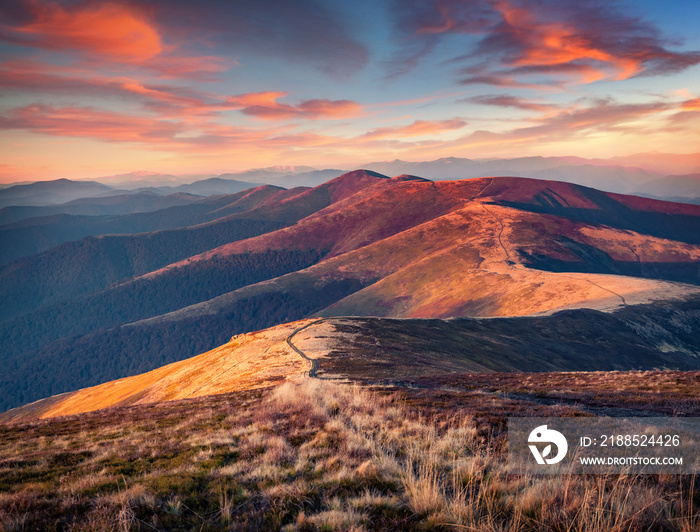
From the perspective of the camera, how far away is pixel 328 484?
7.20 m

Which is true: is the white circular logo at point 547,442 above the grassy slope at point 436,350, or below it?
above

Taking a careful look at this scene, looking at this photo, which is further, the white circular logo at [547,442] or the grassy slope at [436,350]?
the grassy slope at [436,350]

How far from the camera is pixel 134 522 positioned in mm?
6012

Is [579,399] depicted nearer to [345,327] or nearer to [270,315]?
[345,327]

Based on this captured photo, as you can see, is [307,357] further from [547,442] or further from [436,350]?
[547,442]

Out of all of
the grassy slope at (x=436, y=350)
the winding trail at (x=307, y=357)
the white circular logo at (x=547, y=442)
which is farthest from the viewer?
the grassy slope at (x=436, y=350)

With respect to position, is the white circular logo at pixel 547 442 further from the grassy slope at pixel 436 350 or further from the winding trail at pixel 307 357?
the winding trail at pixel 307 357

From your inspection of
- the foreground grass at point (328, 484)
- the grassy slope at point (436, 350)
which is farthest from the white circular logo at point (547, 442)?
the grassy slope at point (436, 350)

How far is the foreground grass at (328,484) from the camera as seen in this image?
18.4 feet

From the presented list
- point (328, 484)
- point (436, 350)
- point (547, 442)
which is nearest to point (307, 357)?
point (436, 350)

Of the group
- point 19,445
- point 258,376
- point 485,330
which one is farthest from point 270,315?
point 19,445

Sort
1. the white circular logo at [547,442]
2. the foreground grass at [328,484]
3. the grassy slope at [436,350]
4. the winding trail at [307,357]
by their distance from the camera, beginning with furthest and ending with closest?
1. the grassy slope at [436,350]
2. the winding trail at [307,357]
3. the white circular logo at [547,442]
4. the foreground grass at [328,484]

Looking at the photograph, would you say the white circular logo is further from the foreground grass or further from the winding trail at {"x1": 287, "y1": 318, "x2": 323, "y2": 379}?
the winding trail at {"x1": 287, "y1": 318, "x2": 323, "y2": 379}

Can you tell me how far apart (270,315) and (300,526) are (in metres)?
198
